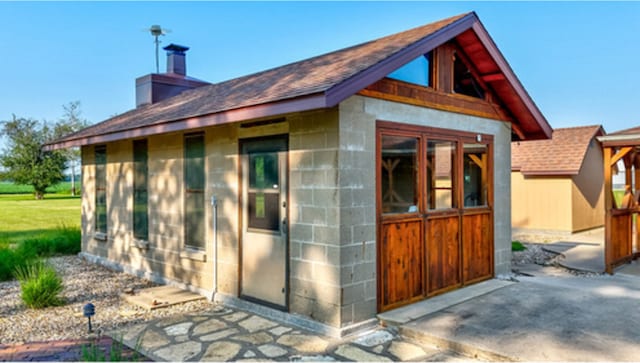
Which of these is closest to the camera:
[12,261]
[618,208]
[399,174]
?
[399,174]

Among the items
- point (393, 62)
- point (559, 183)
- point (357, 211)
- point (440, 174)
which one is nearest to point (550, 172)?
point (559, 183)

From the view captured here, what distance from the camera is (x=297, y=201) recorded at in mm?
4754

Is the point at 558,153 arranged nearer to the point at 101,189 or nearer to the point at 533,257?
the point at 533,257

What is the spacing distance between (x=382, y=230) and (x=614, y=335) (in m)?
2.39

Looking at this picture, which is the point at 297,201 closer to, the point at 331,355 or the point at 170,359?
the point at 331,355

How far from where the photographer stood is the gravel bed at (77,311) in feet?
15.2

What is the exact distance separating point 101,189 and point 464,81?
7.31 metres

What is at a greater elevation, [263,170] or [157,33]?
[157,33]

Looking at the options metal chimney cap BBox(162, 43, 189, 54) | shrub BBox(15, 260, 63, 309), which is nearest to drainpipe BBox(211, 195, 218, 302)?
shrub BBox(15, 260, 63, 309)

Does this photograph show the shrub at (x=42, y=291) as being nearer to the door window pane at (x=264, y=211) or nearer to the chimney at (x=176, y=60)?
the door window pane at (x=264, y=211)

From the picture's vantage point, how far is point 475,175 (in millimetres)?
6371

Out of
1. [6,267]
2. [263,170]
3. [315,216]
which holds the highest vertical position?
[263,170]

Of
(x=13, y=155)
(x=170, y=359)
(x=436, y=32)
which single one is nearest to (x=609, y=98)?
(x=436, y=32)

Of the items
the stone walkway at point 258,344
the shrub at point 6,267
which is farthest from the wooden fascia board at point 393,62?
the shrub at point 6,267
